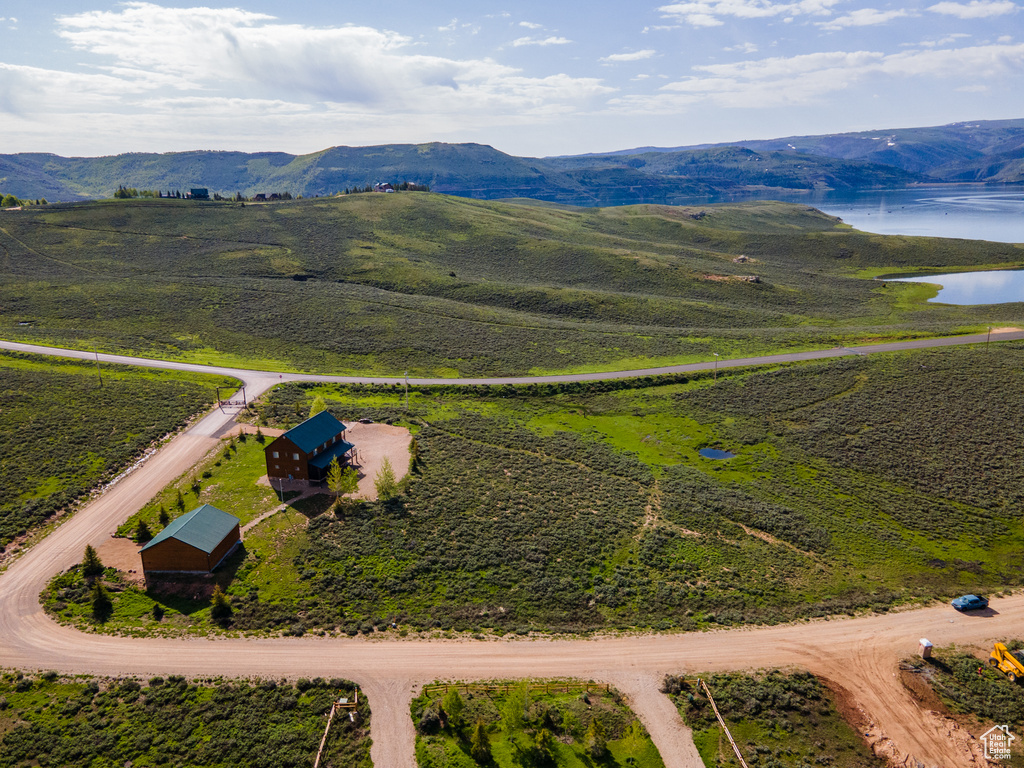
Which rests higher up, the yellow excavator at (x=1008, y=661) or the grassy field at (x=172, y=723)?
the grassy field at (x=172, y=723)

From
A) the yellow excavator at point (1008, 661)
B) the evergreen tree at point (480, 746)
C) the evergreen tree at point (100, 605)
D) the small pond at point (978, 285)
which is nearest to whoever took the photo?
the evergreen tree at point (480, 746)

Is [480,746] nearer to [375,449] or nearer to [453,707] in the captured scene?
[453,707]

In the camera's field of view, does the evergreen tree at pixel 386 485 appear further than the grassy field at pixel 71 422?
Yes

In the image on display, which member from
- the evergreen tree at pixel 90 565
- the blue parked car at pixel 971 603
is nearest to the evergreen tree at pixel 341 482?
the evergreen tree at pixel 90 565

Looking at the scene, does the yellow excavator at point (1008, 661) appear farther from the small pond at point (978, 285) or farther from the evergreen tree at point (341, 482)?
the small pond at point (978, 285)

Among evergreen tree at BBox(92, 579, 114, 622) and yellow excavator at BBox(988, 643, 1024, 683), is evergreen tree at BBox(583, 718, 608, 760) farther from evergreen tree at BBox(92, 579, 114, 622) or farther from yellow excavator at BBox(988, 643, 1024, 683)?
evergreen tree at BBox(92, 579, 114, 622)
